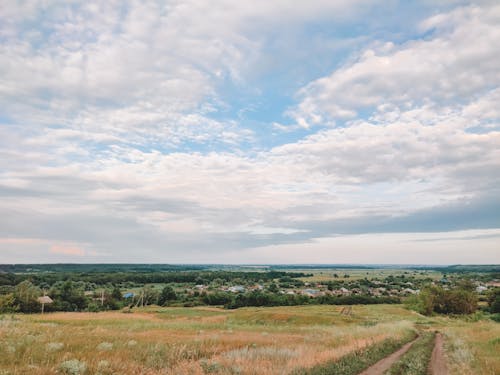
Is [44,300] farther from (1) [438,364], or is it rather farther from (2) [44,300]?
(1) [438,364]

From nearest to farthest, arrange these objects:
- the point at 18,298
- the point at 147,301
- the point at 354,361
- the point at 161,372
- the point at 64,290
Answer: the point at 161,372
the point at 354,361
the point at 18,298
the point at 64,290
the point at 147,301

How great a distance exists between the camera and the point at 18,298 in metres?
74.2

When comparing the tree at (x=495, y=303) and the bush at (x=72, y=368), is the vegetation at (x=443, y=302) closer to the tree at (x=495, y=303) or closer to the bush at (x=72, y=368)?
the tree at (x=495, y=303)

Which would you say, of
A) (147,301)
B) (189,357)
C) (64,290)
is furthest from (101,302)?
(189,357)

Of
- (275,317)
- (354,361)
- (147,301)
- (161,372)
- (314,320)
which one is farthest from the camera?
(147,301)

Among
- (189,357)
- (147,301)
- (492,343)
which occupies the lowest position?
(147,301)

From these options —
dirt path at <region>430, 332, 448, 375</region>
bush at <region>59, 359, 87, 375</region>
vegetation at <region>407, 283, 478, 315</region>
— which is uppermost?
bush at <region>59, 359, 87, 375</region>

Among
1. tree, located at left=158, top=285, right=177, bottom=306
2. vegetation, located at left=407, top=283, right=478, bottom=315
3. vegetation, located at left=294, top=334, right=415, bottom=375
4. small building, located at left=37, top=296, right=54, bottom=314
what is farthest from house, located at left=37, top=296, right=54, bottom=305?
vegetation, located at left=407, top=283, right=478, bottom=315

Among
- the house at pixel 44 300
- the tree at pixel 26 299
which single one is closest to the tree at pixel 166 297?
the house at pixel 44 300

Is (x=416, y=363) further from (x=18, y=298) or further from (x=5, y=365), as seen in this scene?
(x=18, y=298)

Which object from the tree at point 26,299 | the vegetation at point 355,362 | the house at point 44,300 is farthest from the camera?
the house at point 44,300

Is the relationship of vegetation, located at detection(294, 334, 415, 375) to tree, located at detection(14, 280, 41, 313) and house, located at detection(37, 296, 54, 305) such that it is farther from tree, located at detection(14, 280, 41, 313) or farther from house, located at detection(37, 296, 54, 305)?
house, located at detection(37, 296, 54, 305)

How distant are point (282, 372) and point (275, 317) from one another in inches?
1934

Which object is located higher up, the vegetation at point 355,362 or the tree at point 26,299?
the vegetation at point 355,362
